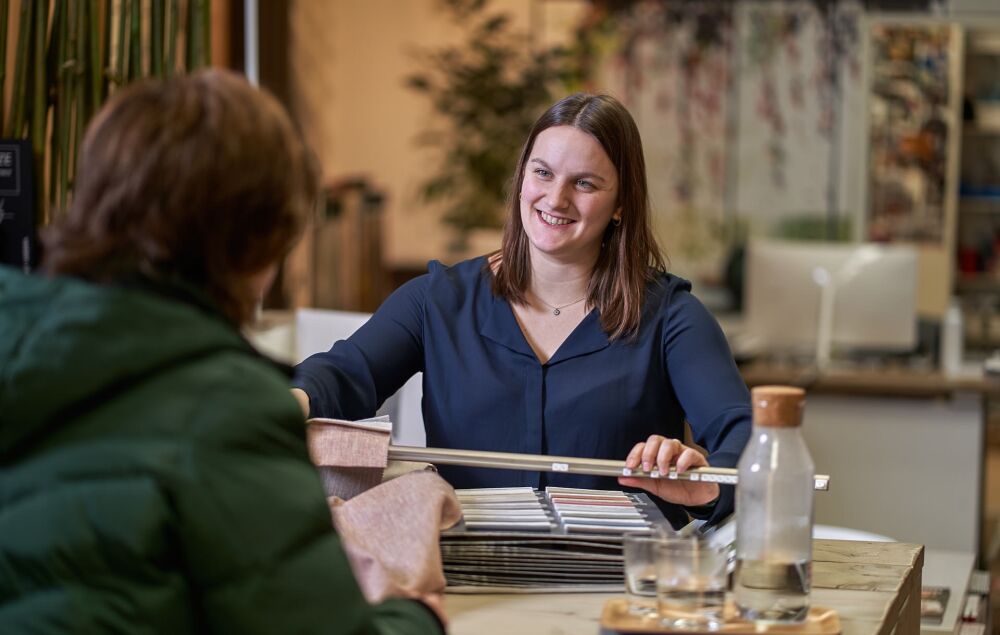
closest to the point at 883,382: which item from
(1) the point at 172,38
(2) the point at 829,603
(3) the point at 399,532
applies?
(1) the point at 172,38

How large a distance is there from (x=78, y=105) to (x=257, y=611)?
162 cm

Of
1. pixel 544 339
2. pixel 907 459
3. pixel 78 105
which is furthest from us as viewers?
pixel 907 459

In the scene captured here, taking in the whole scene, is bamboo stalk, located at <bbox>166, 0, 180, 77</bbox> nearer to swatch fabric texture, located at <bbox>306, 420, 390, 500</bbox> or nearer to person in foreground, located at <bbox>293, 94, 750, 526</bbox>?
person in foreground, located at <bbox>293, 94, 750, 526</bbox>

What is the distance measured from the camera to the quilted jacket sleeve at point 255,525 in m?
0.95

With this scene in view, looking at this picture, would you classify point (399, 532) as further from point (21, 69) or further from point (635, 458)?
point (21, 69)

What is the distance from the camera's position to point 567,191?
1.94m

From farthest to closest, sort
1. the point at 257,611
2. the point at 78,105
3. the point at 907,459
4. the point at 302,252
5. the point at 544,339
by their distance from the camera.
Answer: the point at 302,252 < the point at 907,459 < the point at 78,105 < the point at 544,339 < the point at 257,611

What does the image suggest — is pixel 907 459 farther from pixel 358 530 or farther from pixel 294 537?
pixel 294 537

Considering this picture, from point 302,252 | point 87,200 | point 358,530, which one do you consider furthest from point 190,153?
point 302,252

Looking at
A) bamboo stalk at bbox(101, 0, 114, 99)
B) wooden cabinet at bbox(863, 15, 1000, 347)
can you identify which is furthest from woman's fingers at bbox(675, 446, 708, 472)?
wooden cabinet at bbox(863, 15, 1000, 347)

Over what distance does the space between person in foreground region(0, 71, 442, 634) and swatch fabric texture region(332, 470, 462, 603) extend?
0.57 ft

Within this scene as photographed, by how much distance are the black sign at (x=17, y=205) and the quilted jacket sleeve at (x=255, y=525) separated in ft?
4.62

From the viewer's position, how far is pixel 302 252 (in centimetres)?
599

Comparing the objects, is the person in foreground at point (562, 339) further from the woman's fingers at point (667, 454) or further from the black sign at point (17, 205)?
the black sign at point (17, 205)
